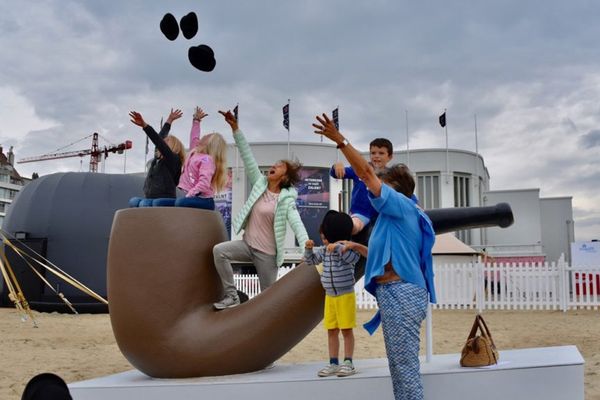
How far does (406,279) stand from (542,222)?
3612cm

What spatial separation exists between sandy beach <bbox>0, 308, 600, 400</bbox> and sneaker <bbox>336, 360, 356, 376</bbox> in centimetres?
39

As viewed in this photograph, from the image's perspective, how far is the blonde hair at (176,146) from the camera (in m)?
4.79

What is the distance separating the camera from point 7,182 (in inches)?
3115

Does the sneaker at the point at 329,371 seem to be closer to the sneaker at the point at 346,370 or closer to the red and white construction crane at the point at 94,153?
the sneaker at the point at 346,370

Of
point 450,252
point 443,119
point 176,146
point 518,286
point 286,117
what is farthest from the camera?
point 443,119

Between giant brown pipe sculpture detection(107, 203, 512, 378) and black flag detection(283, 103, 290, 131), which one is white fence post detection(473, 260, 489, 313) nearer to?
giant brown pipe sculpture detection(107, 203, 512, 378)

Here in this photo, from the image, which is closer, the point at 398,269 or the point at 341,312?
the point at 398,269

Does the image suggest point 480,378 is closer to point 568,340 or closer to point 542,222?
point 568,340

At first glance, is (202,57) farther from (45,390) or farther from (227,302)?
(45,390)

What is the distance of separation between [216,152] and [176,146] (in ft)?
1.59

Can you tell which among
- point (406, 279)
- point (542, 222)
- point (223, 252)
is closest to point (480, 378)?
point (406, 279)

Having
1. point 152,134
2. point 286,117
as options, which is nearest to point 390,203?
point 152,134

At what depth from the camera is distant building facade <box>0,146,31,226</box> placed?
78.2 metres

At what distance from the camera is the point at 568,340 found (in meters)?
9.47
